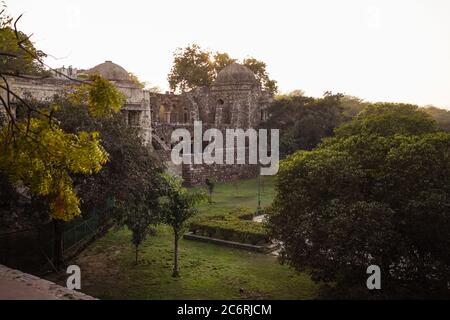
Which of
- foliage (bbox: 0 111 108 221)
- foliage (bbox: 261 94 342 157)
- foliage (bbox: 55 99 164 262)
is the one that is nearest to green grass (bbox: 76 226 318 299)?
foliage (bbox: 55 99 164 262)

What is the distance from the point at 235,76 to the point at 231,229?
23.8 m

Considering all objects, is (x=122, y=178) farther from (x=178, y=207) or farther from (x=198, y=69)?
(x=198, y=69)

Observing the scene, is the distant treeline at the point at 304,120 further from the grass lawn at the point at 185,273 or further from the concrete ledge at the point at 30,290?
the concrete ledge at the point at 30,290

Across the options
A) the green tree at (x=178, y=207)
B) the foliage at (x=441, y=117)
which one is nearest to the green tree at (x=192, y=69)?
the foliage at (x=441, y=117)

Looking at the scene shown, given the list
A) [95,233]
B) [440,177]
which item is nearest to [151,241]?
[95,233]

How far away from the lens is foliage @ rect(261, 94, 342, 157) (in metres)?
33.6

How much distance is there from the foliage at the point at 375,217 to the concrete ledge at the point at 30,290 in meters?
5.55

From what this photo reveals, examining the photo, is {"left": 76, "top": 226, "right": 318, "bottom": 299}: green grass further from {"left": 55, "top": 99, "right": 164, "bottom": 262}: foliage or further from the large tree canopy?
the large tree canopy

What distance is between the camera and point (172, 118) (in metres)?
39.1

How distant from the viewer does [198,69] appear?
47031 mm

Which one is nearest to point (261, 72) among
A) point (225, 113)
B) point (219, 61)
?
point (219, 61)

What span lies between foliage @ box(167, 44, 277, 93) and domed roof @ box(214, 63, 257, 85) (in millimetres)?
8838

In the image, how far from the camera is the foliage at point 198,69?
47062mm

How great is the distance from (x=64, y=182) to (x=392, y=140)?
8.33m
